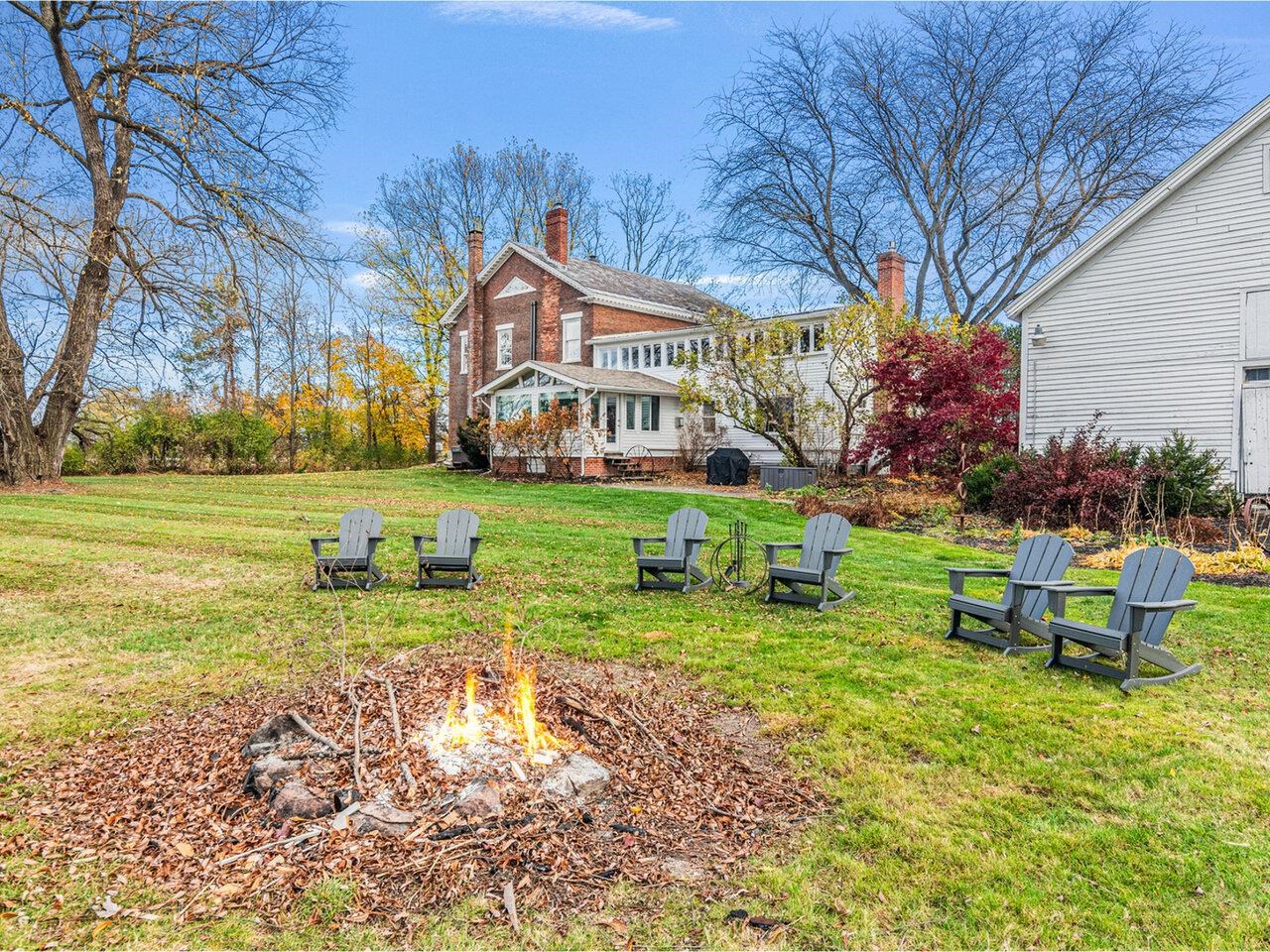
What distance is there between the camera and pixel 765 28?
97.2ft

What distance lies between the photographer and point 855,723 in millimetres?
4633

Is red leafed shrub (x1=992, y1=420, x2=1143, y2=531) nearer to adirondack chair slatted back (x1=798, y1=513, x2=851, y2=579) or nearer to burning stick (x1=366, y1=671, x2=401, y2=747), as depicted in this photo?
adirondack chair slatted back (x1=798, y1=513, x2=851, y2=579)

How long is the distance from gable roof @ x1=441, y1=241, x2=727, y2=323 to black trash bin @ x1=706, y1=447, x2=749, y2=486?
6.21 m

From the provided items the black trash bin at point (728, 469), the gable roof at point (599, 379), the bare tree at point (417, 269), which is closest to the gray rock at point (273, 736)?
the black trash bin at point (728, 469)

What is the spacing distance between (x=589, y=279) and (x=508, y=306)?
3831 mm

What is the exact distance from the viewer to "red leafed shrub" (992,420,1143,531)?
12.1 metres

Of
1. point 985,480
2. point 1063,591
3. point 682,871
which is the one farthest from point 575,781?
point 985,480

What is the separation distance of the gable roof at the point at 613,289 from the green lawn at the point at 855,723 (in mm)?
18974

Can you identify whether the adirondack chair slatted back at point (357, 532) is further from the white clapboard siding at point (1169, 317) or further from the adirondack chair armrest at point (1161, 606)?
the white clapboard siding at point (1169, 317)

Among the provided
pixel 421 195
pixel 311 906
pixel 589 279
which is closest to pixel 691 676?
pixel 311 906

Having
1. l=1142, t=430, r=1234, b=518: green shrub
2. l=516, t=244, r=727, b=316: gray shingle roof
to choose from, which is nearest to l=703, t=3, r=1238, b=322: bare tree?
l=516, t=244, r=727, b=316: gray shingle roof

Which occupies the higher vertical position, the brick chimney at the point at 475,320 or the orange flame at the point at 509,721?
the brick chimney at the point at 475,320

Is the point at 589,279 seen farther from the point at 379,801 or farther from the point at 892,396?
the point at 379,801

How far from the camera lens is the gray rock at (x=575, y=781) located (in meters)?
3.65
